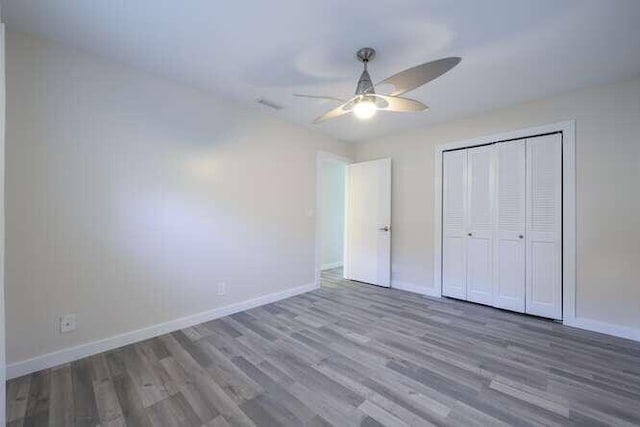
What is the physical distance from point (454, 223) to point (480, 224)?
0.31 m

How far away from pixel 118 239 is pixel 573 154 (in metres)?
4.50

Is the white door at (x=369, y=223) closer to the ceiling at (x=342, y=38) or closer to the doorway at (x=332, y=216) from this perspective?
the doorway at (x=332, y=216)

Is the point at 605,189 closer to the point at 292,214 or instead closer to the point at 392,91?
the point at 392,91

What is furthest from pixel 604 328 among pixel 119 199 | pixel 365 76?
pixel 119 199

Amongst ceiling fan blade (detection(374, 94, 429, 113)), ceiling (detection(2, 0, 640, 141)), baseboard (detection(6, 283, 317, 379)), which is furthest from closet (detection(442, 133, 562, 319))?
baseboard (detection(6, 283, 317, 379))

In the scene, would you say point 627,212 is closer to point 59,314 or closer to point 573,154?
point 573,154

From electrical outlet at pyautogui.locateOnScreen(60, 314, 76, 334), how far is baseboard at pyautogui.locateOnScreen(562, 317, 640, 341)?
15.1ft

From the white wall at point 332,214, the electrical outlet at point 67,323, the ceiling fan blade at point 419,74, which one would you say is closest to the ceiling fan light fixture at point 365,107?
the ceiling fan blade at point 419,74

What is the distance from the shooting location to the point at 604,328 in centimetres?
265

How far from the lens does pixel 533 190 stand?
120 inches

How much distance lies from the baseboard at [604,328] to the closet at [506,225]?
142 millimetres

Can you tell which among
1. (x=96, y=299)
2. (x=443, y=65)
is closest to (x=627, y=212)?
(x=443, y=65)

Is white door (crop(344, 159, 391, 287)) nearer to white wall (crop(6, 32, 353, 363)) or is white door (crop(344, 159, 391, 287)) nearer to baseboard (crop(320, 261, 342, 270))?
baseboard (crop(320, 261, 342, 270))

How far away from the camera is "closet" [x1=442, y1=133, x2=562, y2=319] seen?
9.70ft
